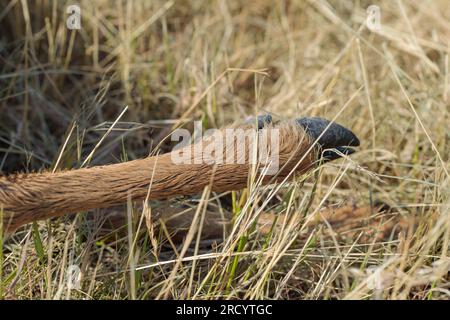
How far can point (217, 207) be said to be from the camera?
1928mm

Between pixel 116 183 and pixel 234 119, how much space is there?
0.90 m

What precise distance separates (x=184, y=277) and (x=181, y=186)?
Result: 0.22 metres

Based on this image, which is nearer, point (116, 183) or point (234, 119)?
point (116, 183)

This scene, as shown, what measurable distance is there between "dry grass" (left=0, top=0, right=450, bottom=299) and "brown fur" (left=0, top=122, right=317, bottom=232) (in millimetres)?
63

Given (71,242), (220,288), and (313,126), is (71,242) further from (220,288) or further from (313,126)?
(313,126)

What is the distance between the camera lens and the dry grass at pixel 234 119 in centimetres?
149

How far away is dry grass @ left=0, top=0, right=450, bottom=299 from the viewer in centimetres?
149

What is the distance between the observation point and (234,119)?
224 centimetres

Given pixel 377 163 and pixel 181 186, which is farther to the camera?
pixel 377 163

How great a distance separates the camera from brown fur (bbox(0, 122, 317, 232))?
4.50 feet

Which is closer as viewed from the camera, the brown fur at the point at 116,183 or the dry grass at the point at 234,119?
the brown fur at the point at 116,183

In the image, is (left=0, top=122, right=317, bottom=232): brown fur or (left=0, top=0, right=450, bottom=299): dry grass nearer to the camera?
(left=0, top=122, right=317, bottom=232): brown fur

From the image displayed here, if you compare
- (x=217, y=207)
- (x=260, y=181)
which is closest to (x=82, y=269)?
(x=260, y=181)

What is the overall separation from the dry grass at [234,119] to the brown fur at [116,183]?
6 centimetres
